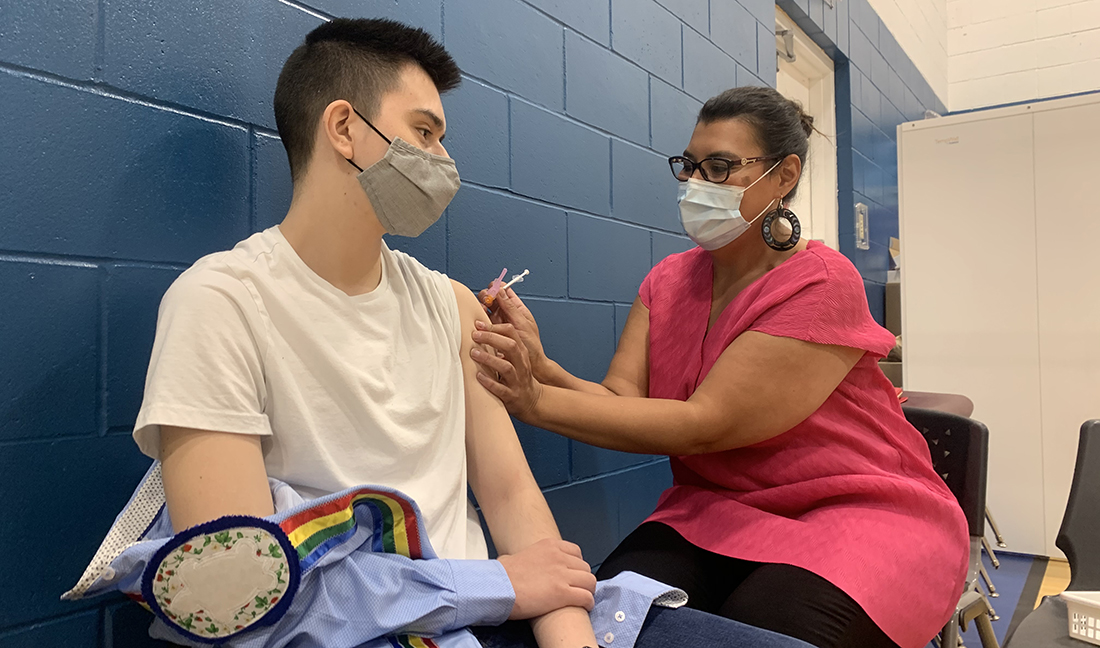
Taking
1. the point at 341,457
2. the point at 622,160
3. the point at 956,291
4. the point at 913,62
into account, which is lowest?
the point at 341,457

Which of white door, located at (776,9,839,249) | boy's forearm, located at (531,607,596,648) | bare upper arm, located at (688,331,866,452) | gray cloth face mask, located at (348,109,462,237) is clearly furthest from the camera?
white door, located at (776,9,839,249)

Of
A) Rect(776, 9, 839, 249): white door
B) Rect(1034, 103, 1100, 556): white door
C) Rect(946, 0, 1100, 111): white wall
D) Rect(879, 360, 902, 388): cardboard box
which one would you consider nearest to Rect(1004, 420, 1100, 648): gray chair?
Rect(1034, 103, 1100, 556): white door

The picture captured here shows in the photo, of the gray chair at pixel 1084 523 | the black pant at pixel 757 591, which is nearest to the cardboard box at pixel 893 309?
the gray chair at pixel 1084 523

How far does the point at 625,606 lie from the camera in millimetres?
959

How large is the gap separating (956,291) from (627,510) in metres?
2.16

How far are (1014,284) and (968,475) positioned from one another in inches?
75.3

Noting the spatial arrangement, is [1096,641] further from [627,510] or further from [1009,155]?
[1009,155]

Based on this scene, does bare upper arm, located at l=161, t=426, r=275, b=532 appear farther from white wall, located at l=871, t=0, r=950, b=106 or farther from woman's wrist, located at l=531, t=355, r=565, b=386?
white wall, located at l=871, t=0, r=950, b=106

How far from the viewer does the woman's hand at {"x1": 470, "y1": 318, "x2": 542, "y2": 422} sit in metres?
1.20

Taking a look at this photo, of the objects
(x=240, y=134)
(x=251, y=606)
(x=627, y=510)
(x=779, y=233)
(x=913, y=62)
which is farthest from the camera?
(x=913, y=62)

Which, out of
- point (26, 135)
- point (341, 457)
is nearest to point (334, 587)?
point (341, 457)

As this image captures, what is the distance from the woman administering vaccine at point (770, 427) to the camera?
1.23 metres

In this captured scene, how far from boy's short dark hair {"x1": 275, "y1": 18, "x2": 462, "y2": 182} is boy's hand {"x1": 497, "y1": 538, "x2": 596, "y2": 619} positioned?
2.07 ft

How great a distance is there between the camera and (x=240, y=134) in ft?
3.62
